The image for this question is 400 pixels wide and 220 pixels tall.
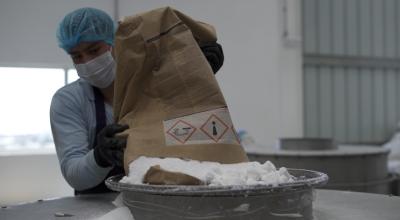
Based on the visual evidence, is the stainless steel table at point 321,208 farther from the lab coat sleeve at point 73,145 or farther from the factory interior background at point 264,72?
the factory interior background at point 264,72

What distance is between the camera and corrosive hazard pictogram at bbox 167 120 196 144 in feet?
2.46

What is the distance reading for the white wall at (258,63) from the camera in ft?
11.4

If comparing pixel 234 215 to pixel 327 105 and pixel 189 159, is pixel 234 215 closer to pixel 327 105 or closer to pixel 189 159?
pixel 189 159

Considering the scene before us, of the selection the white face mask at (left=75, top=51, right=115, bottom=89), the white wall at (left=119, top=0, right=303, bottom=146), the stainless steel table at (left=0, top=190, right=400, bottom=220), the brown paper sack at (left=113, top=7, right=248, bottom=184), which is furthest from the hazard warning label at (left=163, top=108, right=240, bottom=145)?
the white wall at (left=119, top=0, right=303, bottom=146)

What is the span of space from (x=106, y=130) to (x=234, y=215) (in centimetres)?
34

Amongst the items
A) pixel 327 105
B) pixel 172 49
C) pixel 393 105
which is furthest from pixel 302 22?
Answer: pixel 172 49

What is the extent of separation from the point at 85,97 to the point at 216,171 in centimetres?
59

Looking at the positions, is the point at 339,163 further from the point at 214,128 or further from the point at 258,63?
the point at 258,63

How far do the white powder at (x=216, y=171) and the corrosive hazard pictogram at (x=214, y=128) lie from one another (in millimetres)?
53

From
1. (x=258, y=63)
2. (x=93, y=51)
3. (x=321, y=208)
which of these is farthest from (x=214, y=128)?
(x=258, y=63)

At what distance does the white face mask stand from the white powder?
0.48 meters

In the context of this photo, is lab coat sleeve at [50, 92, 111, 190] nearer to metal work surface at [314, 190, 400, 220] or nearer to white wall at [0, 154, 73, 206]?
metal work surface at [314, 190, 400, 220]

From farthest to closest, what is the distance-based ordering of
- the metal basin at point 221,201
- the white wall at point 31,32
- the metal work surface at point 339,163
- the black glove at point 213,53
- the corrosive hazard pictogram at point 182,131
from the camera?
1. the white wall at point 31,32
2. the metal work surface at point 339,163
3. the black glove at point 213,53
4. the corrosive hazard pictogram at point 182,131
5. the metal basin at point 221,201

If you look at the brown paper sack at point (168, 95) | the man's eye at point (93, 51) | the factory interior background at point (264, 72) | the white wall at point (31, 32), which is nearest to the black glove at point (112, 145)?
the brown paper sack at point (168, 95)
